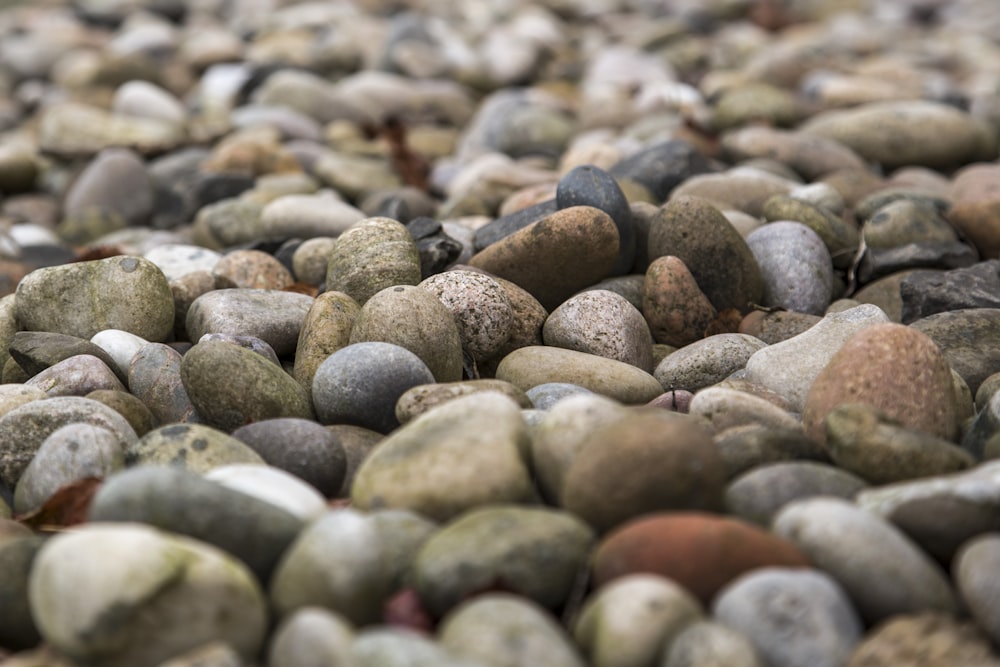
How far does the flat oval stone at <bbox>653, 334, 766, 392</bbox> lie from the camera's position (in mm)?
3564

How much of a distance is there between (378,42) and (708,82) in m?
3.51

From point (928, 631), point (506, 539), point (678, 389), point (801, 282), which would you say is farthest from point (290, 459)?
point (801, 282)

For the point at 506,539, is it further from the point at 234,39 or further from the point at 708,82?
the point at 234,39

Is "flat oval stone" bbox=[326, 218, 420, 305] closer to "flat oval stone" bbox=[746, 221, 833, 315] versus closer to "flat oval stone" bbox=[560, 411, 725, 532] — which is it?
"flat oval stone" bbox=[746, 221, 833, 315]

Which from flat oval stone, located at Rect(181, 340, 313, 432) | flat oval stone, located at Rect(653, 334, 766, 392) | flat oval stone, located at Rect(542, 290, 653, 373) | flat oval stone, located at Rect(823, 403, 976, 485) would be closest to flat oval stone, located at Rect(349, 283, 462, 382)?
flat oval stone, located at Rect(181, 340, 313, 432)

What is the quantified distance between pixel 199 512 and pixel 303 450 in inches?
23.8

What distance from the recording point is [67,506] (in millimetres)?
2646

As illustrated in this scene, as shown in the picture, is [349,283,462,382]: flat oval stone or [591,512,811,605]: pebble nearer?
[591,512,811,605]: pebble

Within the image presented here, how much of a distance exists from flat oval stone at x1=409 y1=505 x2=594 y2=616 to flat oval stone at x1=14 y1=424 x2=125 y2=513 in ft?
3.23

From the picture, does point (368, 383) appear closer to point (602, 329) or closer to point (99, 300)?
point (602, 329)

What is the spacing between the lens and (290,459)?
282 centimetres

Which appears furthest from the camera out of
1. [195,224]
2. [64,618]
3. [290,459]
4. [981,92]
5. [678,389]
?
[981,92]

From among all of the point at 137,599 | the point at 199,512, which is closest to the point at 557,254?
the point at 199,512

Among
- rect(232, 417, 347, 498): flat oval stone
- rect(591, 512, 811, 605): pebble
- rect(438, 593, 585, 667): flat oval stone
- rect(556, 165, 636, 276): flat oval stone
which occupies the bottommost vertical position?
rect(232, 417, 347, 498): flat oval stone
